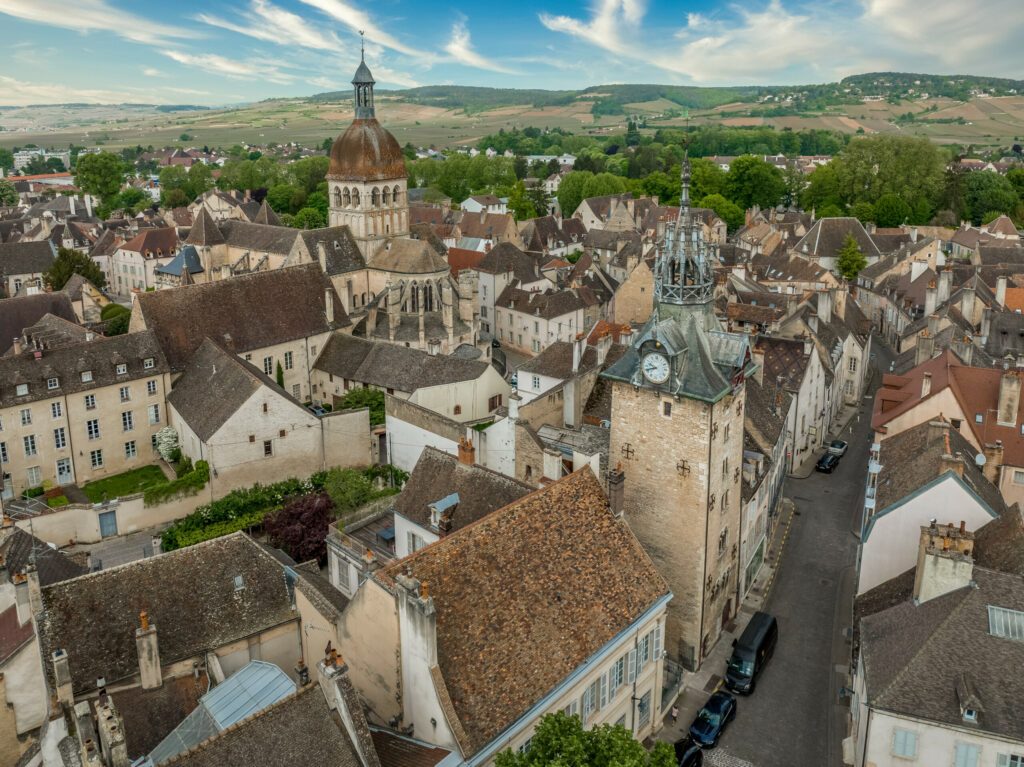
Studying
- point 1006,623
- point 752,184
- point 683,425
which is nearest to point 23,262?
point 683,425

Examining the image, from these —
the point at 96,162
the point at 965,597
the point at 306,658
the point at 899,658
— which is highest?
the point at 96,162

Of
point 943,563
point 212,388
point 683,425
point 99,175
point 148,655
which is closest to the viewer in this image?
point 148,655

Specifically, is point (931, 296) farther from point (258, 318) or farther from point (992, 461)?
point (258, 318)

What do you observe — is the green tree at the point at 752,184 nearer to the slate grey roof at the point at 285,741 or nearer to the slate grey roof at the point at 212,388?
the slate grey roof at the point at 212,388

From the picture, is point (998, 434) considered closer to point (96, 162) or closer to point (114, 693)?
point (114, 693)

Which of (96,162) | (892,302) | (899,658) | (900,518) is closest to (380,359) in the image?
(900,518)

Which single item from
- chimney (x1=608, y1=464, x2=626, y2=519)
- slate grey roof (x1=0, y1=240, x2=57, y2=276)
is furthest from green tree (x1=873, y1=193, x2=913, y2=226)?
chimney (x1=608, y1=464, x2=626, y2=519)

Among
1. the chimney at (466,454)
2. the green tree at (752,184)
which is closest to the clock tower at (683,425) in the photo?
the chimney at (466,454)
